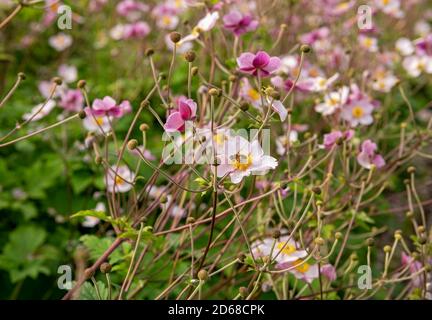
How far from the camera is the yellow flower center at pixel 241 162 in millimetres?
1125

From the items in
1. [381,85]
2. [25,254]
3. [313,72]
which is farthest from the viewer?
[313,72]

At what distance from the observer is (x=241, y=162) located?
113 centimetres

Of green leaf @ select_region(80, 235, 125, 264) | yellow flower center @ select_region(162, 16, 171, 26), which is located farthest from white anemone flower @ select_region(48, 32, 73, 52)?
green leaf @ select_region(80, 235, 125, 264)

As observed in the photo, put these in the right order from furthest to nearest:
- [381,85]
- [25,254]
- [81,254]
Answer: [381,85], [25,254], [81,254]

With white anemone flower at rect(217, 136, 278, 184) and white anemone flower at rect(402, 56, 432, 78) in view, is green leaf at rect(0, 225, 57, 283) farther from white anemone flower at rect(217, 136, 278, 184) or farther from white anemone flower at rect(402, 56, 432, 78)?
white anemone flower at rect(402, 56, 432, 78)

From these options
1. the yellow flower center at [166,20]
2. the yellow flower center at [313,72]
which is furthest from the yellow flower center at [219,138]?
the yellow flower center at [166,20]

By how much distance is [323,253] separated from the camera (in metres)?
1.62

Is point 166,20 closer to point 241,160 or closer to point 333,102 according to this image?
point 333,102

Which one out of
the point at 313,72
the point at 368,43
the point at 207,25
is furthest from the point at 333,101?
the point at 368,43

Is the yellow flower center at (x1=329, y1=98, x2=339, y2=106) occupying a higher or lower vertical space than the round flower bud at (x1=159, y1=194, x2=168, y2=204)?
higher

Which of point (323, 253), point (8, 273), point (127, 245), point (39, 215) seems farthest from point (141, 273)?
point (39, 215)

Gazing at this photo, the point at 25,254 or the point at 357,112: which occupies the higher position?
the point at 357,112

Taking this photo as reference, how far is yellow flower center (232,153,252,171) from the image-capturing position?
3.69ft

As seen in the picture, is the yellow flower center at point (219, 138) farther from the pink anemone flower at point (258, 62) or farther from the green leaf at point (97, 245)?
the green leaf at point (97, 245)
